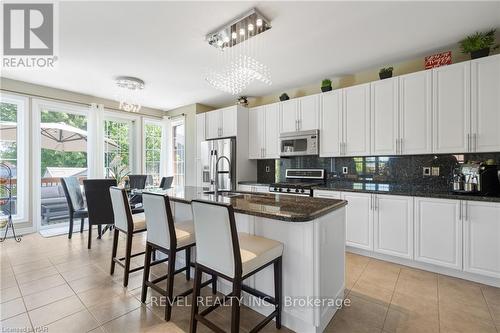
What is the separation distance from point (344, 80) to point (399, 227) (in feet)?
7.61

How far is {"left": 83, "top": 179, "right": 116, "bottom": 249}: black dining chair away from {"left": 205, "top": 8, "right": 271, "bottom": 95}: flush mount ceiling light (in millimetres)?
2227

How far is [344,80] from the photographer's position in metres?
3.72

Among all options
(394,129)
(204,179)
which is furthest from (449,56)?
(204,179)

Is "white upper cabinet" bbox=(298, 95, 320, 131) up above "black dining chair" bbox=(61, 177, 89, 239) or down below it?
above

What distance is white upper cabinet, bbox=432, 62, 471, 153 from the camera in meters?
2.56

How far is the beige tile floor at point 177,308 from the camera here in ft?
5.76

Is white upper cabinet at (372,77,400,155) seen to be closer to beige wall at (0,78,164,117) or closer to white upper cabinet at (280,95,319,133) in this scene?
white upper cabinet at (280,95,319,133)

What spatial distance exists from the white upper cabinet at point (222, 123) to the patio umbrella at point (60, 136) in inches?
99.2

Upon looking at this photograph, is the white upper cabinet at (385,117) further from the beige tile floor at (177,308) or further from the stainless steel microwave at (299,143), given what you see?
the beige tile floor at (177,308)

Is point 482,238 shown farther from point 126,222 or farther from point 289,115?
point 126,222

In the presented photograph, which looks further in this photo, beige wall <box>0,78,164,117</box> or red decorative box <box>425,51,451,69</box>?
beige wall <box>0,78,164,117</box>

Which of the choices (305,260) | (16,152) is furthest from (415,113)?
(16,152)

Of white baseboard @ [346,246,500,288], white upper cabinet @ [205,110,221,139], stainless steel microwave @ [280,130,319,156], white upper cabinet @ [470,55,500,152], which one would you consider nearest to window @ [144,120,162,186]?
white upper cabinet @ [205,110,221,139]

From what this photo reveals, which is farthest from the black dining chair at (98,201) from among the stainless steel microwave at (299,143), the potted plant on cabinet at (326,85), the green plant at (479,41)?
the green plant at (479,41)
